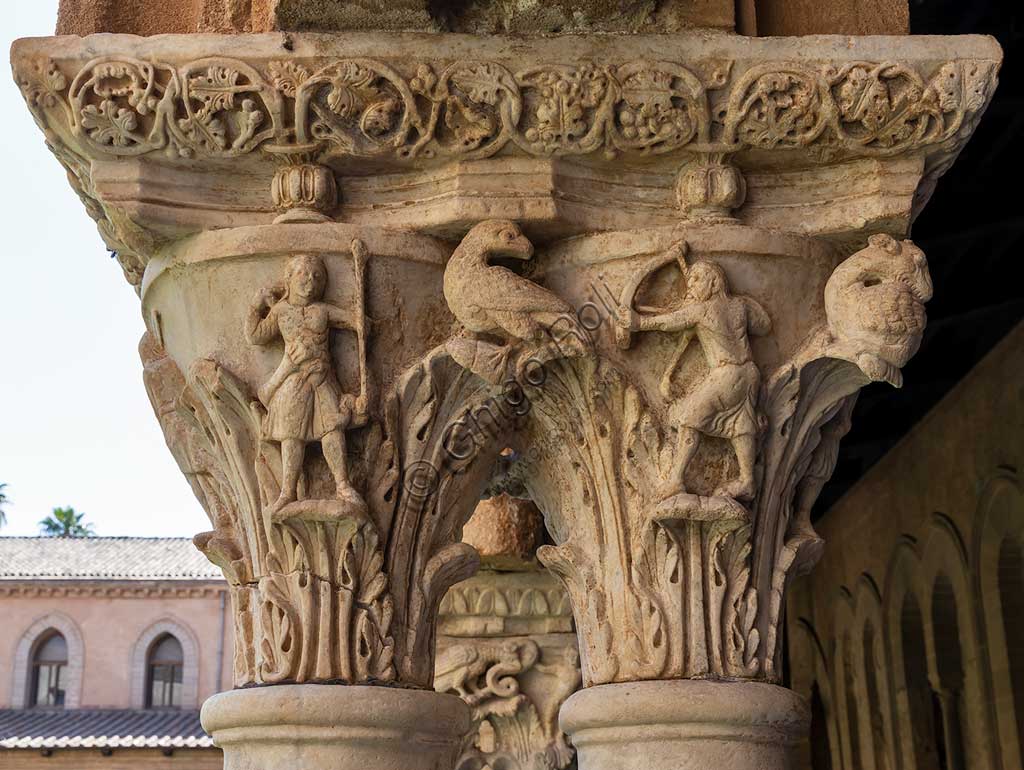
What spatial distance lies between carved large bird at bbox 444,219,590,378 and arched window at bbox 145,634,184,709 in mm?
25013

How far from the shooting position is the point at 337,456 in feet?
7.36

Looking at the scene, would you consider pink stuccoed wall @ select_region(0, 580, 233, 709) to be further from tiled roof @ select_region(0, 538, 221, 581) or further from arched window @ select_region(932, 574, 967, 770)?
arched window @ select_region(932, 574, 967, 770)

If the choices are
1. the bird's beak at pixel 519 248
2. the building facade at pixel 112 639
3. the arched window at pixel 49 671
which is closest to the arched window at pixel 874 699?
the bird's beak at pixel 519 248

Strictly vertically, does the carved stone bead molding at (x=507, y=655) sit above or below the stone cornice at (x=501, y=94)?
below

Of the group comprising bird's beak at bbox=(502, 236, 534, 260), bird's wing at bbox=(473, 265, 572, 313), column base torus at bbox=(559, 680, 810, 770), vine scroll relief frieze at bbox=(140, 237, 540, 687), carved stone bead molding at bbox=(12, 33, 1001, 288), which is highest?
carved stone bead molding at bbox=(12, 33, 1001, 288)

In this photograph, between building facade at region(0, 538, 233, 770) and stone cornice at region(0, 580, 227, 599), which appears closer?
building facade at region(0, 538, 233, 770)

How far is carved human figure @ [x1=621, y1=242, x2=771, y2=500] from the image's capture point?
2277 mm

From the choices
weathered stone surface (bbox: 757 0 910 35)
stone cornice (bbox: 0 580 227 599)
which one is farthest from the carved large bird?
stone cornice (bbox: 0 580 227 599)

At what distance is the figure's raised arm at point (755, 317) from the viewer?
232 centimetres

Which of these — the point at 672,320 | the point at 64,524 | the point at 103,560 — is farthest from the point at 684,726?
the point at 64,524

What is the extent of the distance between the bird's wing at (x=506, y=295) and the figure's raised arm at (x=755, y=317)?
0.30 meters

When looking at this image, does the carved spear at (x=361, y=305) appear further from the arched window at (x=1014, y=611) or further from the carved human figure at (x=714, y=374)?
the arched window at (x=1014, y=611)

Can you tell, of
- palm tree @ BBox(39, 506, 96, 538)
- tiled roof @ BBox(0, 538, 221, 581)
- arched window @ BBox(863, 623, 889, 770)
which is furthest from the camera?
palm tree @ BBox(39, 506, 96, 538)

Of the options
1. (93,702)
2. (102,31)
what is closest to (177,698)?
(93,702)
